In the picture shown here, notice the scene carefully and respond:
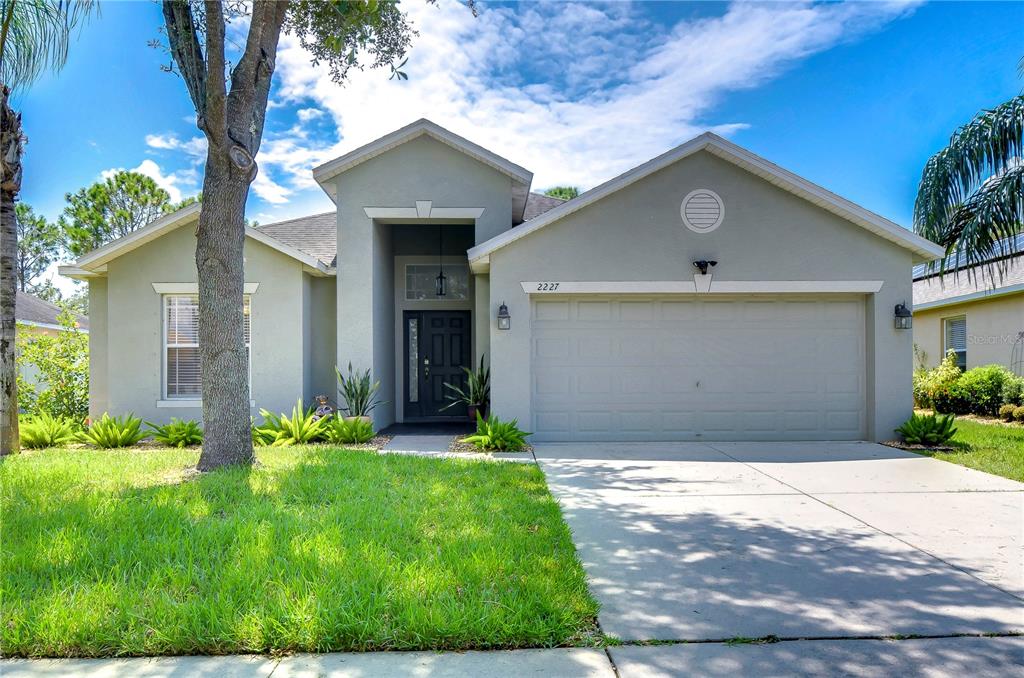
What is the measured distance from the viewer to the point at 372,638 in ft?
9.91

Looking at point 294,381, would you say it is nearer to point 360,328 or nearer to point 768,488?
point 360,328

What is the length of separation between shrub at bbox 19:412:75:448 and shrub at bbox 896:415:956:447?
1386 centimetres

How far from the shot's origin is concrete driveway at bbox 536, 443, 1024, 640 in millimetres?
3359

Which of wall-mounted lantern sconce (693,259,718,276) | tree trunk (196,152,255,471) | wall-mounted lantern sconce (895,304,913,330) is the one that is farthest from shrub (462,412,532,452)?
wall-mounted lantern sconce (895,304,913,330)

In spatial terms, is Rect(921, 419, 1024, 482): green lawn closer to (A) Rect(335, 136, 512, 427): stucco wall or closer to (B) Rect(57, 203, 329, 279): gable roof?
(A) Rect(335, 136, 512, 427): stucco wall

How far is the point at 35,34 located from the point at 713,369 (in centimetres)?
1130

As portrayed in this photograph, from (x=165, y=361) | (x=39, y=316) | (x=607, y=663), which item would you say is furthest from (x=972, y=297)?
(x=39, y=316)

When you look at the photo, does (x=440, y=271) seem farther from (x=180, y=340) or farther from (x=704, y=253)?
(x=704, y=253)

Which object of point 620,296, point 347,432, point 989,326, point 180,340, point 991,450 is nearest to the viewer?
point 991,450

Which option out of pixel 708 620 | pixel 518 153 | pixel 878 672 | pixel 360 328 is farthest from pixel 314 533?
pixel 518 153

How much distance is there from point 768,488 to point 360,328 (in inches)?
286

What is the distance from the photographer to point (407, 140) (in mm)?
10391

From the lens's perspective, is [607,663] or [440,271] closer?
[607,663]

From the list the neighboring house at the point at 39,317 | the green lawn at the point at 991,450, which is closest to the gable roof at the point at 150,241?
the neighboring house at the point at 39,317
